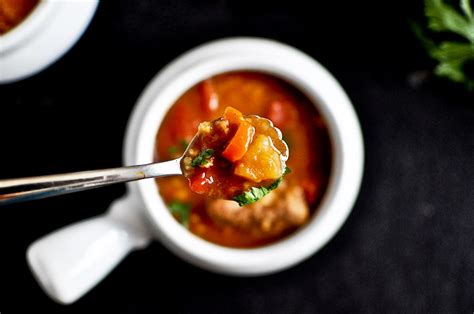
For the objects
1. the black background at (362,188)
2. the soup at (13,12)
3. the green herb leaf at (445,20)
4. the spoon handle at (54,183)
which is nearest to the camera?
the spoon handle at (54,183)

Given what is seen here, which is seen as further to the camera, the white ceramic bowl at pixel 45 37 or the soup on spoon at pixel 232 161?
the white ceramic bowl at pixel 45 37

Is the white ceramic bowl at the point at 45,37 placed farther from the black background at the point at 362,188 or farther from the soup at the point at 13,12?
the black background at the point at 362,188

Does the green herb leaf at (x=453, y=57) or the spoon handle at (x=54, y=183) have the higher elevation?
the green herb leaf at (x=453, y=57)

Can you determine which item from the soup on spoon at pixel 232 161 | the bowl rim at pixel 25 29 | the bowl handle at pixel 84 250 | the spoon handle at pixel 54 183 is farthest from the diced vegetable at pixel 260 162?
the bowl rim at pixel 25 29

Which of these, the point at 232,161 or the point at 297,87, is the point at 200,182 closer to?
the point at 232,161

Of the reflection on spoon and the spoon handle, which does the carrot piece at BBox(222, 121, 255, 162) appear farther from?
the spoon handle

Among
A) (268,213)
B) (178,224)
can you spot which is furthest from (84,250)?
(268,213)

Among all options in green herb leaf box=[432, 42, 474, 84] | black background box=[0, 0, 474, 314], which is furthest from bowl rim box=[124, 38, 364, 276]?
green herb leaf box=[432, 42, 474, 84]

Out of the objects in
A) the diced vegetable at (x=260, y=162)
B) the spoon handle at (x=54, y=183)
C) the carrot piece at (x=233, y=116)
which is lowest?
the diced vegetable at (x=260, y=162)
